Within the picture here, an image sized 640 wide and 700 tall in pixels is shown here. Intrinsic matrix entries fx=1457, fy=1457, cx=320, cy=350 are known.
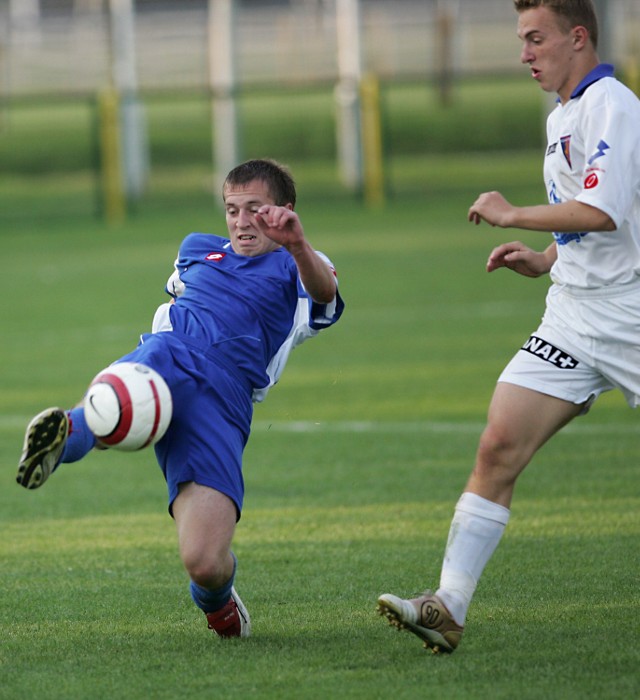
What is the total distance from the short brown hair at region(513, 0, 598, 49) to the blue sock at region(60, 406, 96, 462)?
2136mm

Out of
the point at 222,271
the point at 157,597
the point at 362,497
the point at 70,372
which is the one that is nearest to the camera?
the point at 222,271

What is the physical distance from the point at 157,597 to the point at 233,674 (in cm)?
123

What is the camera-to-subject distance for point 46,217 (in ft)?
95.2

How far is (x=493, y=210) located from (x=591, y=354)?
2.17ft

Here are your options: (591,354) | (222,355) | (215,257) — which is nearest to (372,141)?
(215,257)

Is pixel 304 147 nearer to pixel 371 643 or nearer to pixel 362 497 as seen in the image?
pixel 362 497

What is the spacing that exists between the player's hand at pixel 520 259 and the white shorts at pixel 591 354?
1.21 ft

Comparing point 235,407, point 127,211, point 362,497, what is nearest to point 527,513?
point 362,497

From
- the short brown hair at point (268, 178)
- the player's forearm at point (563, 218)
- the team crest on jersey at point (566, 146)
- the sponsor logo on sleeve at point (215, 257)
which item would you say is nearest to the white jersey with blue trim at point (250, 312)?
the sponsor logo on sleeve at point (215, 257)

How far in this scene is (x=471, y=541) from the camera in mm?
5043

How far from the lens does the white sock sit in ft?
16.5

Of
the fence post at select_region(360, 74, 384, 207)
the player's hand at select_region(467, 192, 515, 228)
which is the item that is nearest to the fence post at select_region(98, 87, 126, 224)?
the fence post at select_region(360, 74, 384, 207)

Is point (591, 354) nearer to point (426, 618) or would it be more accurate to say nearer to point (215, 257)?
point (426, 618)

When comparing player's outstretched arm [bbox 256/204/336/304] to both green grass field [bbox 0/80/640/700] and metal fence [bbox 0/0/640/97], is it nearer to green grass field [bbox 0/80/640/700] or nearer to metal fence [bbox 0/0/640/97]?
green grass field [bbox 0/80/640/700]
